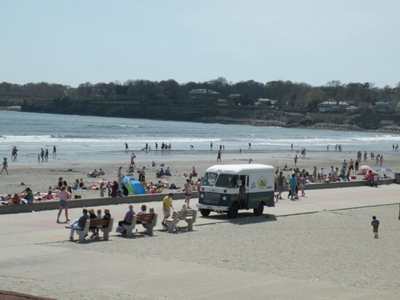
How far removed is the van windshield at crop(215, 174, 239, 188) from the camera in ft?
73.9

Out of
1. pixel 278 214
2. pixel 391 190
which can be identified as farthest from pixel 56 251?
pixel 391 190

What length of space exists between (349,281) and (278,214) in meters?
10.2

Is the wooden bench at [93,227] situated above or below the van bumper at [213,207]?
above

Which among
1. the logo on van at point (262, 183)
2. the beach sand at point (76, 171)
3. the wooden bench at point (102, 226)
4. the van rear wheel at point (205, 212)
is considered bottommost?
the beach sand at point (76, 171)

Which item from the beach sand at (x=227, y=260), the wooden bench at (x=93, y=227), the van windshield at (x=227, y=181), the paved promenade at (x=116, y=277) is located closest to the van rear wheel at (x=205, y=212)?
the van windshield at (x=227, y=181)

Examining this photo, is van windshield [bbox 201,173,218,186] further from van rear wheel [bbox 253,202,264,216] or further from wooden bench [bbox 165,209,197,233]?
wooden bench [bbox 165,209,197,233]

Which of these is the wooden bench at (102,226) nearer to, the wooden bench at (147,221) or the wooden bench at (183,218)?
the wooden bench at (147,221)

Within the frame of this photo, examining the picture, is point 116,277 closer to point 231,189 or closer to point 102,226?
point 102,226

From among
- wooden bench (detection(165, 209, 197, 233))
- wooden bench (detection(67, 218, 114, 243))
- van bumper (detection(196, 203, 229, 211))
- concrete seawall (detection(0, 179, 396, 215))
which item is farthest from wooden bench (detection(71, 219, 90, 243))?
van bumper (detection(196, 203, 229, 211))

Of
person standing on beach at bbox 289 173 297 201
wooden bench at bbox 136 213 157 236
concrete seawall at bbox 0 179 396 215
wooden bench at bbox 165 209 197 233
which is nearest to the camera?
wooden bench at bbox 136 213 157 236

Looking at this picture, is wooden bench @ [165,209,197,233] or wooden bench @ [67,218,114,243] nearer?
wooden bench @ [67,218,114,243]

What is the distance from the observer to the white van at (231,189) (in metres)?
22.5

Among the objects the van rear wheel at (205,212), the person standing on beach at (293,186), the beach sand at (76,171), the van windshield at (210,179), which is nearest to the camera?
the van windshield at (210,179)

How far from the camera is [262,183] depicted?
23625 mm
